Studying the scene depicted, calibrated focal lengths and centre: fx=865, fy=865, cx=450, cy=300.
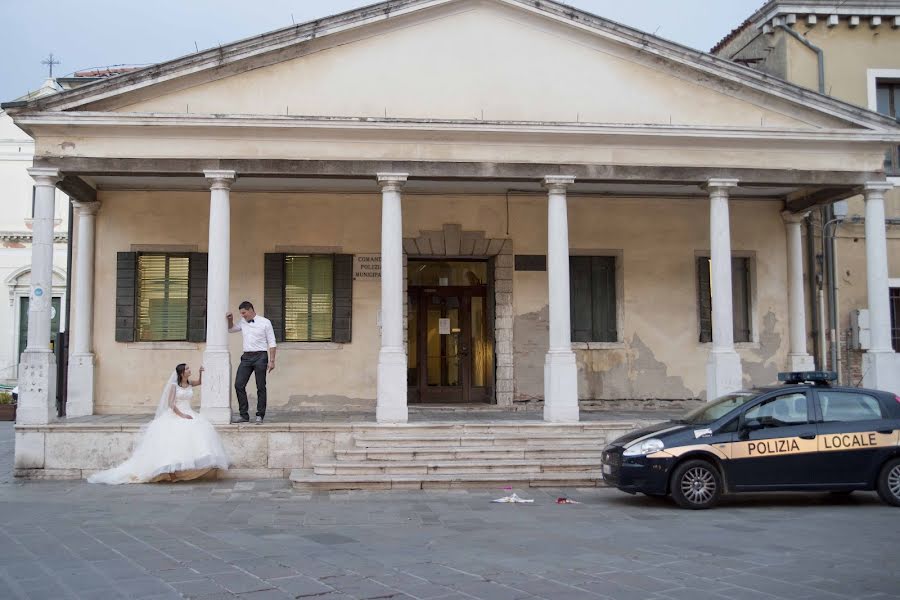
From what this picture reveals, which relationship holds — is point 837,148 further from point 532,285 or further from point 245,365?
point 245,365

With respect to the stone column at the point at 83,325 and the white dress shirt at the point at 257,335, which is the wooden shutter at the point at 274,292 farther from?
the stone column at the point at 83,325

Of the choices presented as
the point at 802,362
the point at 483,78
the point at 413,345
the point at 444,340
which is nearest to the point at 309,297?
the point at 413,345

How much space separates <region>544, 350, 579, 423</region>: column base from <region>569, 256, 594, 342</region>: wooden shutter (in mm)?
2777

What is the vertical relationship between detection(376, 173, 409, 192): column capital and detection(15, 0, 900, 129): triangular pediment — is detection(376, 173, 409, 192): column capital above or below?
A: below

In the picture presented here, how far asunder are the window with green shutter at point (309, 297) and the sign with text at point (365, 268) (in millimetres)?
446

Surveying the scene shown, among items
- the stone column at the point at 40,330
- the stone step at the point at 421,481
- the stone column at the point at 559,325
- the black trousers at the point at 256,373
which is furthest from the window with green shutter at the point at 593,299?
the stone column at the point at 40,330

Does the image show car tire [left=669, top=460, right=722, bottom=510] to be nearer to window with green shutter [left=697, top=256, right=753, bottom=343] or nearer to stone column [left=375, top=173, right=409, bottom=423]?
stone column [left=375, top=173, right=409, bottom=423]

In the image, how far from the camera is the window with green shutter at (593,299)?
16094 millimetres

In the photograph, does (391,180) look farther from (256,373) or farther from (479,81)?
(256,373)

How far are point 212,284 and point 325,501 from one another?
13.2ft

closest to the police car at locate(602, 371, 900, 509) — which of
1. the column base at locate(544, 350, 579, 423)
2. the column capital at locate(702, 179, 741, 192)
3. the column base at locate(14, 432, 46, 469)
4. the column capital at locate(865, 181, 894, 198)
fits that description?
the column base at locate(544, 350, 579, 423)

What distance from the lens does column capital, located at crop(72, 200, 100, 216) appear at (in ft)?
49.3

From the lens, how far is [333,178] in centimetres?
1359

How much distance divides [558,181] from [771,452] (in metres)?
5.37
